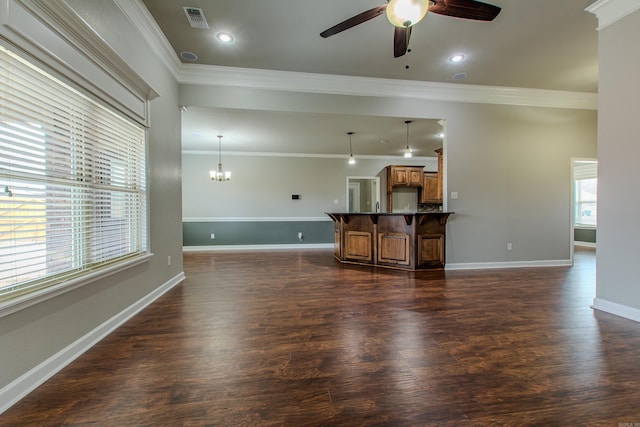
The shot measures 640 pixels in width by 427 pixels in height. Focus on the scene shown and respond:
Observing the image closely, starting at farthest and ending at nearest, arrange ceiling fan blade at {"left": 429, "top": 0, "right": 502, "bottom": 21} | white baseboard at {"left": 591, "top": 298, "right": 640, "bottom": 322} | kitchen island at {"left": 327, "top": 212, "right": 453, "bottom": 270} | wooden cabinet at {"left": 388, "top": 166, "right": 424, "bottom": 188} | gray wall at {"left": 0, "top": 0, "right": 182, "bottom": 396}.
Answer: wooden cabinet at {"left": 388, "top": 166, "right": 424, "bottom": 188} < kitchen island at {"left": 327, "top": 212, "right": 453, "bottom": 270} < white baseboard at {"left": 591, "top": 298, "right": 640, "bottom": 322} < ceiling fan blade at {"left": 429, "top": 0, "right": 502, "bottom": 21} < gray wall at {"left": 0, "top": 0, "right": 182, "bottom": 396}

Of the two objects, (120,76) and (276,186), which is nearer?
(120,76)

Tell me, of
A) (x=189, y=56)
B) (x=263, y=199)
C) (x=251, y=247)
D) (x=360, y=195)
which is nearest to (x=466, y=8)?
(x=189, y=56)

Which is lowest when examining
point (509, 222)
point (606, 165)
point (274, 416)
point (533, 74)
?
point (274, 416)

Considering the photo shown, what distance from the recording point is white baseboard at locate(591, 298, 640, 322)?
2.27 m

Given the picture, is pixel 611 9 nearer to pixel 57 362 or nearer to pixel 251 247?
pixel 57 362

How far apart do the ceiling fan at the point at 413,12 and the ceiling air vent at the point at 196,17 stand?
1327 millimetres

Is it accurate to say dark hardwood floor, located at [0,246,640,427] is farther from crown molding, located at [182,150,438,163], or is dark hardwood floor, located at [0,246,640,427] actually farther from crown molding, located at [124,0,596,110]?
crown molding, located at [182,150,438,163]

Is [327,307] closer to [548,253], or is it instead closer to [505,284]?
[505,284]

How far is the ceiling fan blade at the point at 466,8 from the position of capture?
1.90 m

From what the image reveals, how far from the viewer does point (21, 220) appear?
1398mm

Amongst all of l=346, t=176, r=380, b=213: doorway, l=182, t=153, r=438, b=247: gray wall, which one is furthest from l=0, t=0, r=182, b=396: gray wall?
l=346, t=176, r=380, b=213: doorway

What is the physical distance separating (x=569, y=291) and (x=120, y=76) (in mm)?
5324

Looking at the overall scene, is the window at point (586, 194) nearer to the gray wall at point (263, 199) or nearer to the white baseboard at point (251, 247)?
the gray wall at point (263, 199)

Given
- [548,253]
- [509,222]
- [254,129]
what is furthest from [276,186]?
[548,253]
